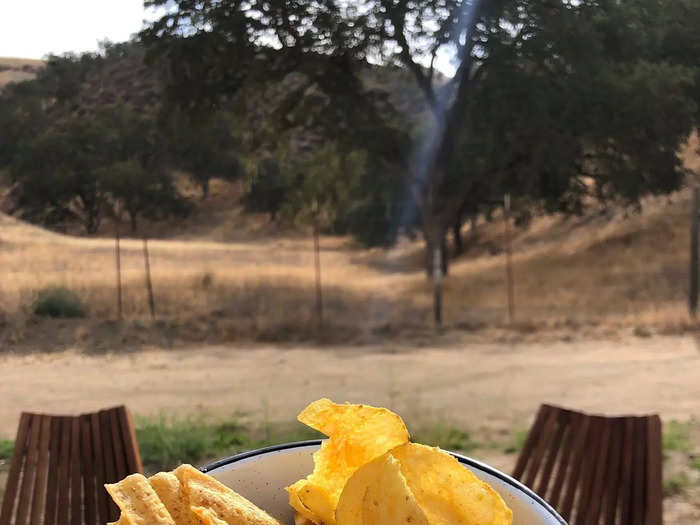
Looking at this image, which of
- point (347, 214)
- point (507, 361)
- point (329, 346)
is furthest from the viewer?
point (347, 214)

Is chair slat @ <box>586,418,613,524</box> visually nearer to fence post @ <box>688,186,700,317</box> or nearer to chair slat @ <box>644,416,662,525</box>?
chair slat @ <box>644,416,662,525</box>

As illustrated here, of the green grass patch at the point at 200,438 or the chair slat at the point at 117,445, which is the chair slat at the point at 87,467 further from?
the green grass patch at the point at 200,438

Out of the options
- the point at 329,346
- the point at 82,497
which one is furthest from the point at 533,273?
the point at 82,497

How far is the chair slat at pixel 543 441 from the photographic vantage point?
1578mm

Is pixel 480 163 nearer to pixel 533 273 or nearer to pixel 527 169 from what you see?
pixel 527 169

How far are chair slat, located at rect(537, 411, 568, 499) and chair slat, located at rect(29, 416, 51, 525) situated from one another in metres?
1.07

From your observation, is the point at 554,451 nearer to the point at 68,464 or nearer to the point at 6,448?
the point at 68,464

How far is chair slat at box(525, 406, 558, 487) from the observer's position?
5.18 ft

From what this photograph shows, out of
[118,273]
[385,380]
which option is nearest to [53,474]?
[385,380]

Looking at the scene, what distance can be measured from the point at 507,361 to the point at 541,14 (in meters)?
3.72

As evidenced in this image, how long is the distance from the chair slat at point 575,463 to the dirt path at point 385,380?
8.94 ft

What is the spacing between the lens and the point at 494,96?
9320mm

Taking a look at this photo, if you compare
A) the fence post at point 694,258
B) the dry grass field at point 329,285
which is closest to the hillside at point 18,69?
the dry grass field at point 329,285

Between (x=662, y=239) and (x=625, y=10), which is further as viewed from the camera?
(x=662, y=239)
